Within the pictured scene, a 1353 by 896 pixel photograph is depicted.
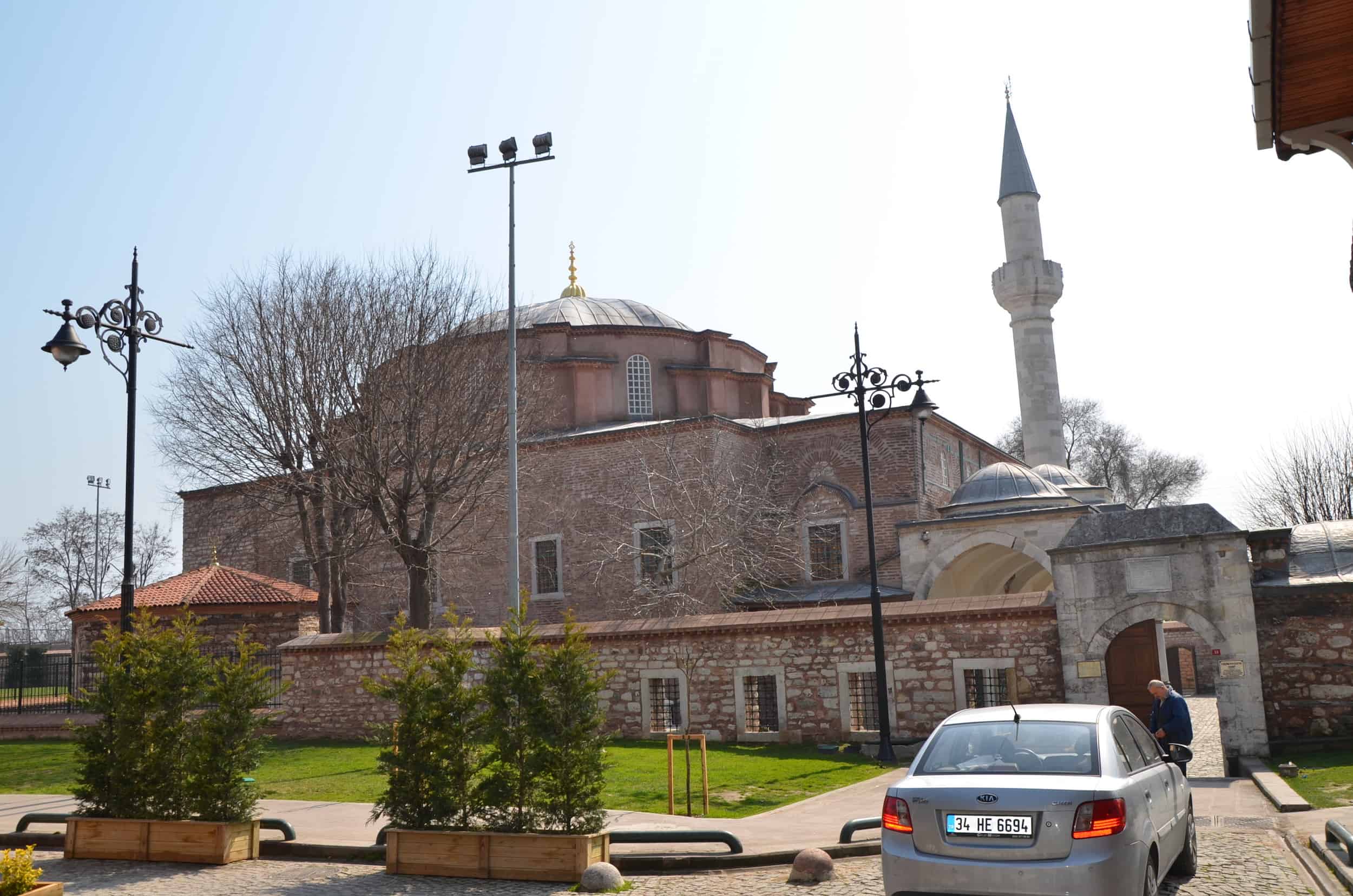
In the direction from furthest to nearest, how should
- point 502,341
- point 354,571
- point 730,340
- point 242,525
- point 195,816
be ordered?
point 730,340
point 354,571
point 242,525
point 502,341
point 195,816

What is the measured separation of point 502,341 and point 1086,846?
19579 mm

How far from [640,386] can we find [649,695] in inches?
676

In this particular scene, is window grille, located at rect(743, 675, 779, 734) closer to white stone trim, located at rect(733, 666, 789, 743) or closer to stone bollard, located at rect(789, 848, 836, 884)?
white stone trim, located at rect(733, 666, 789, 743)

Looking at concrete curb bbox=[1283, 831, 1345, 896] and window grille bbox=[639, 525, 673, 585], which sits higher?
window grille bbox=[639, 525, 673, 585]

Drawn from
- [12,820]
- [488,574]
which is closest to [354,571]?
[488,574]

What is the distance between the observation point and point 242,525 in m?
25.1

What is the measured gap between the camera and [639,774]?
538 inches

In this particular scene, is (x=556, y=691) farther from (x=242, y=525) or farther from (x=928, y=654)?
(x=242, y=525)

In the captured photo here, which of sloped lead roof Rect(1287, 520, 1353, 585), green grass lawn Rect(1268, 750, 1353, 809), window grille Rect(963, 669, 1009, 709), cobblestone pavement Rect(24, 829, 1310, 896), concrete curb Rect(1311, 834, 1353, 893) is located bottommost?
green grass lawn Rect(1268, 750, 1353, 809)

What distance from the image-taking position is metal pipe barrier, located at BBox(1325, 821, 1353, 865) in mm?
6930

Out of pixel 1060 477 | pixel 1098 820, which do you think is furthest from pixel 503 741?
pixel 1060 477

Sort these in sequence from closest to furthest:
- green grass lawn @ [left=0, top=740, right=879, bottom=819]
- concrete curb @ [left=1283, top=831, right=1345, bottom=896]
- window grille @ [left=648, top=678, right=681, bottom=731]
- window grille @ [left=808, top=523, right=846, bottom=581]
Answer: concrete curb @ [left=1283, top=831, right=1345, bottom=896]
green grass lawn @ [left=0, top=740, right=879, bottom=819]
window grille @ [left=648, top=678, right=681, bottom=731]
window grille @ [left=808, top=523, right=846, bottom=581]

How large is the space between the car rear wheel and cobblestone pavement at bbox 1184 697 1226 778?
2419 mm

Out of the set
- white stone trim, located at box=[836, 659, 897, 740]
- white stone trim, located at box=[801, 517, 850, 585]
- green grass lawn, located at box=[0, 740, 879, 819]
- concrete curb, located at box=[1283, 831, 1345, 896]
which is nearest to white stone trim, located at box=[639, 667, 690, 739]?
green grass lawn, located at box=[0, 740, 879, 819]
